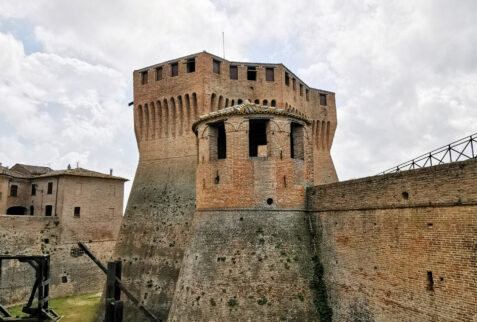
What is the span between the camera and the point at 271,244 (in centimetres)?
1163

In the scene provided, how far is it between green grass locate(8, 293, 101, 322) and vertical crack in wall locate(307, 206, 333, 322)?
1350 centimetres

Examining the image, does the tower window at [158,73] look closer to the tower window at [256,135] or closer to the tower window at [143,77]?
the tower window at [143,77]

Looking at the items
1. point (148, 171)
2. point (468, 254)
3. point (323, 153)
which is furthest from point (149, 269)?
point (323, 153)

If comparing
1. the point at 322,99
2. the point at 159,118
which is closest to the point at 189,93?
the point at 159,118

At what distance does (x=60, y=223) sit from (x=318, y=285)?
20.4 metres

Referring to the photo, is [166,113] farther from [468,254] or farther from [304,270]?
[468,254]

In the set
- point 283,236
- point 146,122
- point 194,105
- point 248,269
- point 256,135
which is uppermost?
point 194,105

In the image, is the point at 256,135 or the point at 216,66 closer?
the point at 256,135

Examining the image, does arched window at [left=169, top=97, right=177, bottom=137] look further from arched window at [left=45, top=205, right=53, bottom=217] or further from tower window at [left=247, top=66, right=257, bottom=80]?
arched window at [left=45, top=205, right=53, bottom=217]

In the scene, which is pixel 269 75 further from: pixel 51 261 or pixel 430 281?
pixel 51 261

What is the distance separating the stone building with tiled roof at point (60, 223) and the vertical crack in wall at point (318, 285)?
19.2 m

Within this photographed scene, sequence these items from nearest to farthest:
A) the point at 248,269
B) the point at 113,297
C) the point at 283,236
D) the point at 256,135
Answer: the point at 113,297 < the point at 248,269 < the point at 283,236 < the point at 256,135

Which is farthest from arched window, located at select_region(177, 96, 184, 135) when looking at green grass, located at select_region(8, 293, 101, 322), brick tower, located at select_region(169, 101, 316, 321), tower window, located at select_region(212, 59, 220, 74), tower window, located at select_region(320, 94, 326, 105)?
tower window, located at select_region(320, 94, 326, 105)

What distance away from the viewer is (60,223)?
2456 centimetres
